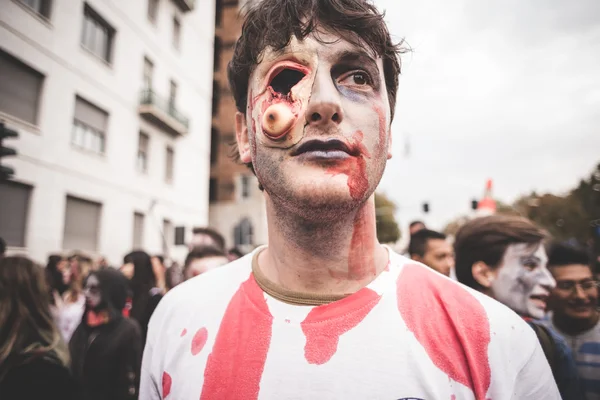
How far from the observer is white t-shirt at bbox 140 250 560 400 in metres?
1.20

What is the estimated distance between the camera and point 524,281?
2584 millimetres

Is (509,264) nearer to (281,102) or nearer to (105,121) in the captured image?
(281,102)

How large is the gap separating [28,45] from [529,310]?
8.30 metres

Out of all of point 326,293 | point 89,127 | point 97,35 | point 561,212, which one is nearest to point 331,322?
point 326,293

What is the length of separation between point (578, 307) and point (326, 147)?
2673 mm

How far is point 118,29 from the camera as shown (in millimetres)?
11570

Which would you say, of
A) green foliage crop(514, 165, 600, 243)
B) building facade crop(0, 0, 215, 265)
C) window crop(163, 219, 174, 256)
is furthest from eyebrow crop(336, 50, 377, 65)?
green foliage crop(514, 165, 600, 243)

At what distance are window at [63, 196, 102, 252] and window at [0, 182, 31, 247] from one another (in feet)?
5.38

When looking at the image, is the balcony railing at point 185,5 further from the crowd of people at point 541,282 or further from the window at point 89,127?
the crowd of people at point 541,282

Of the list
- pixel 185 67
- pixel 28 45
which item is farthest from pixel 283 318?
pixel 185 67

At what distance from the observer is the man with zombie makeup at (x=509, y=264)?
8.37 feet

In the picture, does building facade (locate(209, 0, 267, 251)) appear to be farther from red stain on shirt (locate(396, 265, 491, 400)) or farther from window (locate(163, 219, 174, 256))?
red stain on shirt (locate(396, 265, 491, 400))

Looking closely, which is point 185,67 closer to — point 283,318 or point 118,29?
point 118,29

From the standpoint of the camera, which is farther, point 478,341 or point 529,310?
point 529,310
